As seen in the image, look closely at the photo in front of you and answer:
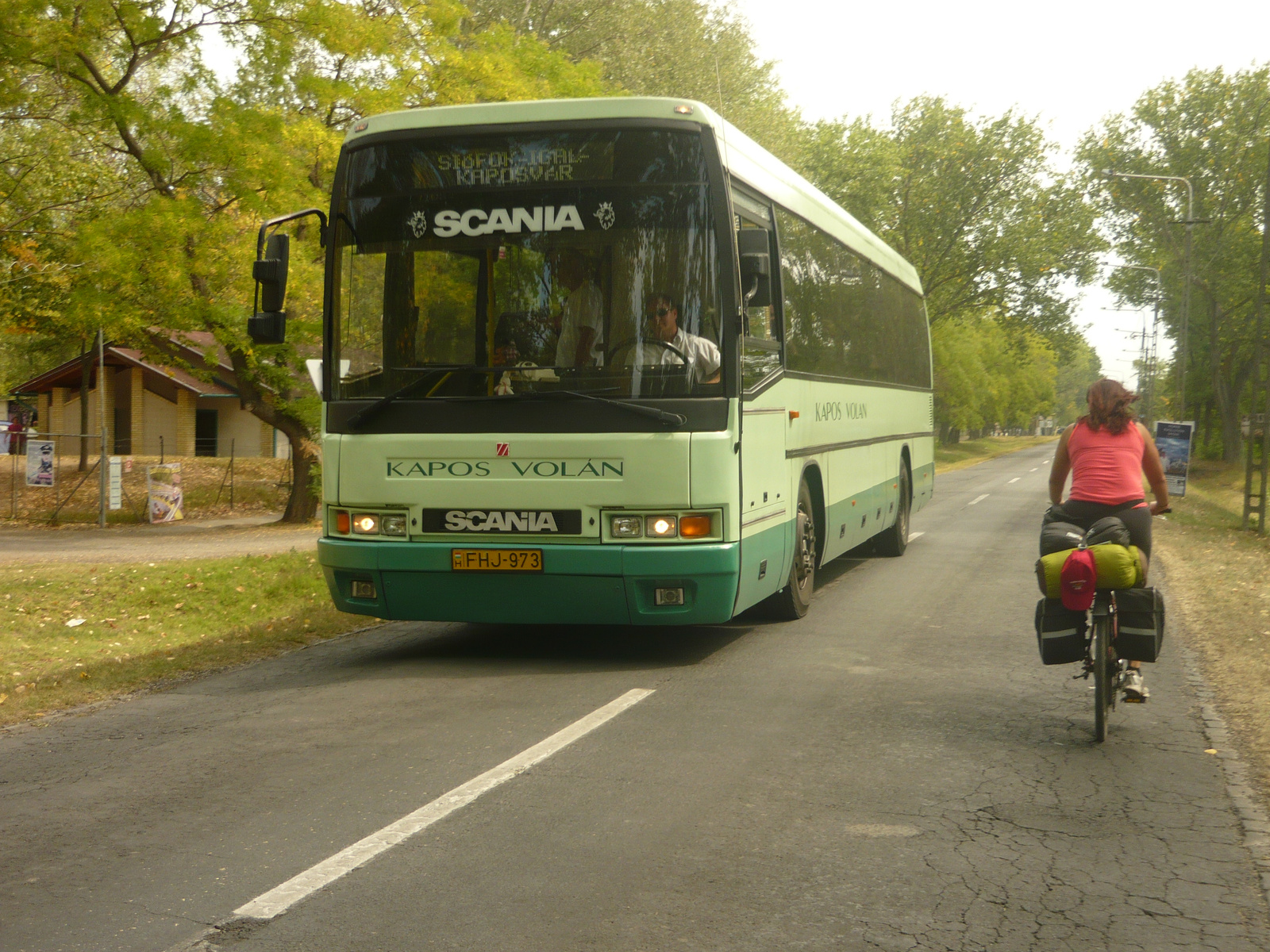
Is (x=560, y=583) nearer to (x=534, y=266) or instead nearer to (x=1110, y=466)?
(x=534, y=266)

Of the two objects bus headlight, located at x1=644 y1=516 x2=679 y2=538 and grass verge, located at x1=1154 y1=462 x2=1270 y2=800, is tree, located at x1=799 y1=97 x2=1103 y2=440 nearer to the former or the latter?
grass verge, located at x1=1154 y1=462 x2=1270 y2=800

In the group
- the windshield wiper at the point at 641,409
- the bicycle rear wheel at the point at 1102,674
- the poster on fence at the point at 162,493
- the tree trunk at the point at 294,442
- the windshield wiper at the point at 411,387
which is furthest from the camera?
the poster on fence at the point at 162,493

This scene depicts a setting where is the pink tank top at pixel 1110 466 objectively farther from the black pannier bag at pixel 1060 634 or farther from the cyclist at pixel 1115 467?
the black pannier bag at pixel 1060 634

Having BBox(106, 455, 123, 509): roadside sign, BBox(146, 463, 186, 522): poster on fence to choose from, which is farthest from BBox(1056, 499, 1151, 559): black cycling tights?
BBox(106, 455, 123, 509): roadside sign

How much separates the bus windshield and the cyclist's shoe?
286 cm

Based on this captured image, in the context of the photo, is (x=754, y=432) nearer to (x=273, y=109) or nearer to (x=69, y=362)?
(x=273, y=109)

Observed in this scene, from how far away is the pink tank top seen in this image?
676cm

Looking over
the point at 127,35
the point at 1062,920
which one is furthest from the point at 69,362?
the point at 1062,920


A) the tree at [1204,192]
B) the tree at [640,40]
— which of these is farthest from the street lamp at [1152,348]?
the tree at [640,40]

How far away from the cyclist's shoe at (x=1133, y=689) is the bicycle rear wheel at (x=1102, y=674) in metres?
0.19

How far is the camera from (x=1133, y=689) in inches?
261

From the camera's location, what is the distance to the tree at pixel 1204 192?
48.6 metres

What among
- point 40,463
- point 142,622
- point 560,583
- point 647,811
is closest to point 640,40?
point 40,463

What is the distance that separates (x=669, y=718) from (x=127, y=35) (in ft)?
58.4
